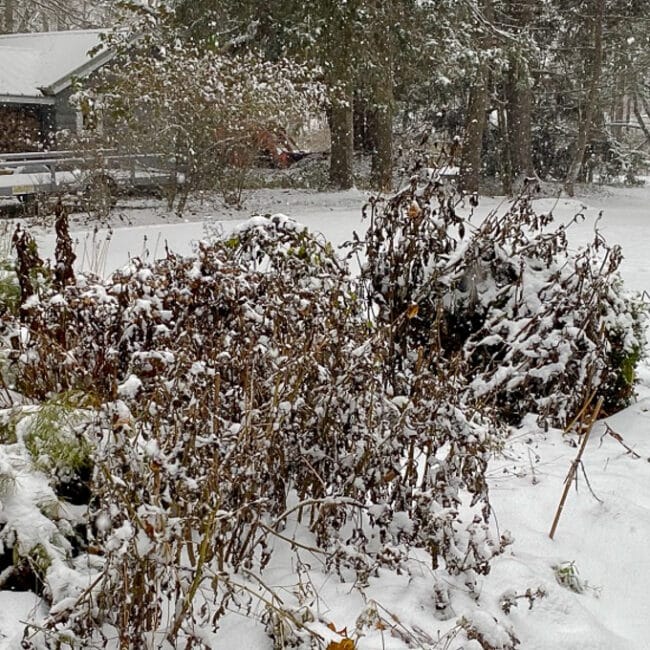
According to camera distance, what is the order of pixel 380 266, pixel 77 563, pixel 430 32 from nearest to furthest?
pixel 77 563
pixel 380 266
pixel 430 32

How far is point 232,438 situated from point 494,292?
249cm

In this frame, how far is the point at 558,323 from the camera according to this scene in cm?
403

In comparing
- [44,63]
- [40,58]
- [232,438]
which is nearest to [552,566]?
[232,438]

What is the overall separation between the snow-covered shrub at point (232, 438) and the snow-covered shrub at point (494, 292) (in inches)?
30.5

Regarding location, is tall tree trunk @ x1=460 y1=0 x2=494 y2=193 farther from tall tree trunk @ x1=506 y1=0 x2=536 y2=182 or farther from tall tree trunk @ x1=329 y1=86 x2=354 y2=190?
tall tree trunk @ x1=329 y1=86 x2=354 y2=190

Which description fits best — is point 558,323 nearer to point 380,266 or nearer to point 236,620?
point 380,266

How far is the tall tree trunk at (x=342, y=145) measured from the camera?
56.2 ft

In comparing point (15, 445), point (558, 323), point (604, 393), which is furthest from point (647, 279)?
point (15, 445)

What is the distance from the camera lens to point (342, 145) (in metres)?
17.6

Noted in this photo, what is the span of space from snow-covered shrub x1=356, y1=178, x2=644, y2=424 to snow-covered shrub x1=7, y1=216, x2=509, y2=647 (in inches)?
30.5

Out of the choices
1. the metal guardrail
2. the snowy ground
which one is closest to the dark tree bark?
the metal guardrail

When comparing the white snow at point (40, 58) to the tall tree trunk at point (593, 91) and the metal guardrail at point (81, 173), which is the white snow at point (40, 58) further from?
the tall tree trunk at point (593, 91)

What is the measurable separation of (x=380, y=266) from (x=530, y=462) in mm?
1440

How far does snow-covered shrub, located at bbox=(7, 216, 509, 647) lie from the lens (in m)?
2.22
